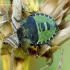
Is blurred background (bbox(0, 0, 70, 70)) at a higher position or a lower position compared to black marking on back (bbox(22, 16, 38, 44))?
lower

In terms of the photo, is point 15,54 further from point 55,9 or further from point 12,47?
point 55,9

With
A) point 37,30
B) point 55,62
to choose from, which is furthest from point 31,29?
point 55,62

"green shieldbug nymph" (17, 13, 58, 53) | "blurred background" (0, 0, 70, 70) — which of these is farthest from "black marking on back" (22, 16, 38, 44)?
"blurred background" (0, 0, 70, 70)

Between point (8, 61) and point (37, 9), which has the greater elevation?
point (37, 9)

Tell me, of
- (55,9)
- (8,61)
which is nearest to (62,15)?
(55,9)

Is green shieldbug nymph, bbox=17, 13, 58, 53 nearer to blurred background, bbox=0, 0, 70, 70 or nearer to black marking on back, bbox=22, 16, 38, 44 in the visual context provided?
black marking on back, bbox=22, 16, 38, 44

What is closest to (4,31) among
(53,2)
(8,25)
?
(8,25)

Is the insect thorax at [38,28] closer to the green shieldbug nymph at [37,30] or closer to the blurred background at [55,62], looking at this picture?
the green shieldbug nymph at [37,30]

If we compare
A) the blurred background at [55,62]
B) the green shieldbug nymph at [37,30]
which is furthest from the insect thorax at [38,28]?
the blurred background at [55,62]
